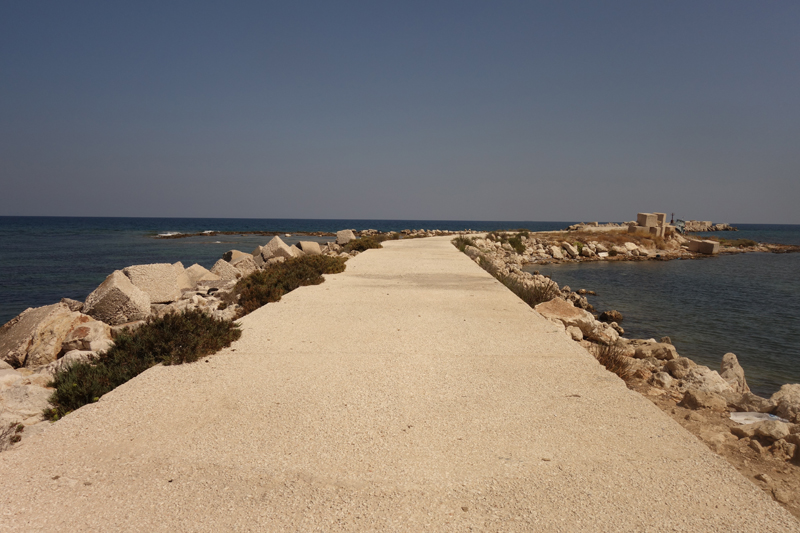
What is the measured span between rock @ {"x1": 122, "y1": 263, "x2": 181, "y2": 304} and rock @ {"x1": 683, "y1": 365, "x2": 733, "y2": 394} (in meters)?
11.0

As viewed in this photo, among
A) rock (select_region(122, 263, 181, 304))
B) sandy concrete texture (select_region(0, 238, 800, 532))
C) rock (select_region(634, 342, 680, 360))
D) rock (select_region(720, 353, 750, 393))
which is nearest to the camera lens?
sandy concrete texture (select_region(0, 238, 800, 532))

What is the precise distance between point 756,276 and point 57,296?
31114 mm

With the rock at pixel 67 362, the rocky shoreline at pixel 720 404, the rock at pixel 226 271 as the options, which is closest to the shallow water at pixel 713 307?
the rocky shoreline at pixel 720 404

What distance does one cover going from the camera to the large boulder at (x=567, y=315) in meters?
8.09

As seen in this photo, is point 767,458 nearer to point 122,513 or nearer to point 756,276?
point 122,513

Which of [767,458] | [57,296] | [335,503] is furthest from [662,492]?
[57,296]

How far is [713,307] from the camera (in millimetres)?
14625

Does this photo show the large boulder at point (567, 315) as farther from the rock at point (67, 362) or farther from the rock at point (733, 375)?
the rock at point (67, 362)

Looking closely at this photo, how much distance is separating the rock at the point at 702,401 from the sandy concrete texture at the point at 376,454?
862mm

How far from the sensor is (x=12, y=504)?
2.76 metres

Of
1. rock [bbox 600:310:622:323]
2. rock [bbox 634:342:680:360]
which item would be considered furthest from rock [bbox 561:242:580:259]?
rock [bbox 634:342:680:360]

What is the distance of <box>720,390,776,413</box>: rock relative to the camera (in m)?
4.88

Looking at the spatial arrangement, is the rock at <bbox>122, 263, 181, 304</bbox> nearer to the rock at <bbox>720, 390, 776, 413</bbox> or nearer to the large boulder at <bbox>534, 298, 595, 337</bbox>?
the large boulder at <bbox>534, 298, 595, 337</bbox>

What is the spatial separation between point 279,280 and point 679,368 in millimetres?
7897
